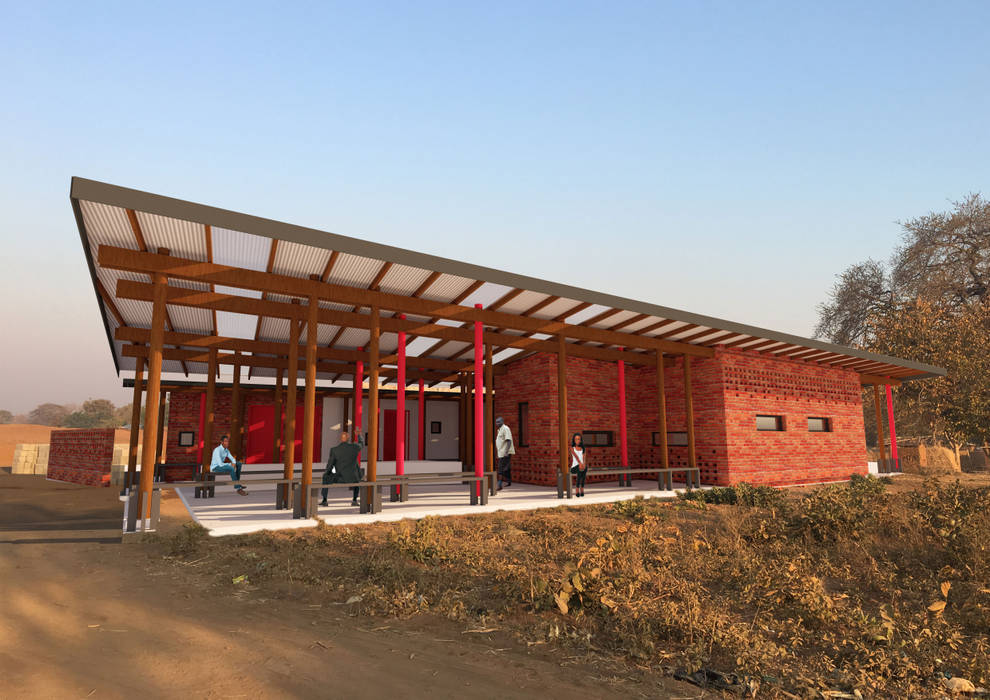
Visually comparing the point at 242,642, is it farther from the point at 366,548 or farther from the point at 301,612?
the point at 366,548

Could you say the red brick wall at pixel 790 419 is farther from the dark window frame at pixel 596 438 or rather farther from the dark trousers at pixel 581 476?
the dark trousers at pixel 581 476

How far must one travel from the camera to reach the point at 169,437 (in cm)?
1850

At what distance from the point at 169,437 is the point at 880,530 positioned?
19386mm

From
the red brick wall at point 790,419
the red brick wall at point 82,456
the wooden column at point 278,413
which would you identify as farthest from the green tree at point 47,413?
the red brick wall at point 790,419

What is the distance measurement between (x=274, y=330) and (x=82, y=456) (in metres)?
11.8

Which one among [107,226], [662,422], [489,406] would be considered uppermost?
[107,226]

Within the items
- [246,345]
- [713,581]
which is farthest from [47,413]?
[713,581]

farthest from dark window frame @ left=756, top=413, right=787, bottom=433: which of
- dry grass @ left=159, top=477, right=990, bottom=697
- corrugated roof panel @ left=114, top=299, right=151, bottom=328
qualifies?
corrugated roof panel @ left=114, top=299, right=151, bottom=328

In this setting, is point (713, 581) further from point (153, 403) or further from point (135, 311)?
point (135, 311)

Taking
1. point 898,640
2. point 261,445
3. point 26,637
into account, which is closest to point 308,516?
point 26,637

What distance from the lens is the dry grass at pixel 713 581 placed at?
4.25 meters

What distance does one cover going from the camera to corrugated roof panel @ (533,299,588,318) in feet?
36.6

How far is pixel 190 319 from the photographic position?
40.1 feet

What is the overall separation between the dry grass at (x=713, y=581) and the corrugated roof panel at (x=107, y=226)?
4.11m
